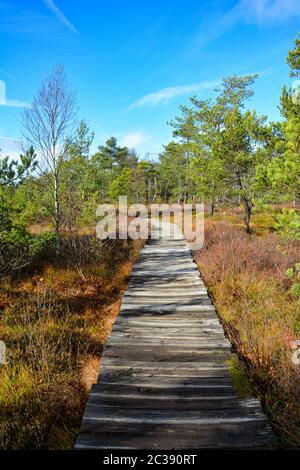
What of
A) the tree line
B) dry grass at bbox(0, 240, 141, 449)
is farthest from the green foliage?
dry grass at bbox(0, 240, 141, 449)

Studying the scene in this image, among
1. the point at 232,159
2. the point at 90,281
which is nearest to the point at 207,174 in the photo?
the point at 232,159

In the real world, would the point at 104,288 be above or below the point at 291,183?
below

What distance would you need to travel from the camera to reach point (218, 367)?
3725 millimetres

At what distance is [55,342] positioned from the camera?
196 inches

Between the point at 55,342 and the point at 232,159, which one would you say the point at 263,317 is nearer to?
the point at 55,342

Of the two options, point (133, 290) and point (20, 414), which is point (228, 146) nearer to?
point (133, 290)

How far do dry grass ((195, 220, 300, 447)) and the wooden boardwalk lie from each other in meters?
0.26

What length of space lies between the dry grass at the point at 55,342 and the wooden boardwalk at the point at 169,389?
44 centimetres

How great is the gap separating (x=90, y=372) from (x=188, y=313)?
2.22 m

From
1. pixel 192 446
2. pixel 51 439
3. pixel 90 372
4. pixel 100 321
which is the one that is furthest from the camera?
pixel 100 321

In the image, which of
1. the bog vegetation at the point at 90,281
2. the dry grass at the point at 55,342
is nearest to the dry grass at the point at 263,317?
the bog vegetation at the point at 90,281

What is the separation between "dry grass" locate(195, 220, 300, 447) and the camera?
9.97 ft

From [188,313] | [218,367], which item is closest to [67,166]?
[188,313]

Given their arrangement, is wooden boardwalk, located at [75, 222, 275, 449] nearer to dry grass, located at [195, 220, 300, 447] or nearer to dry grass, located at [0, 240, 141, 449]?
dry grass, located at [195, 220, 300, 447]
